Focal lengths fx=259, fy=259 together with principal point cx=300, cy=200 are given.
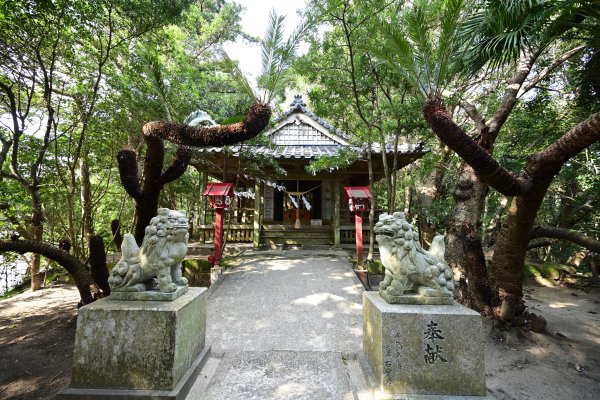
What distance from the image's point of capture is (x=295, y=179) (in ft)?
35.7

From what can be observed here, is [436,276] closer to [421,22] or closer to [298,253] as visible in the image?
[421,22]

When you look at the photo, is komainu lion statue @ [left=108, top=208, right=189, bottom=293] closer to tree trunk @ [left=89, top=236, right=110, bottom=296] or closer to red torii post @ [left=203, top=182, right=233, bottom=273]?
tree trunk @ [left=89, top=236, right=110, bottom=296]

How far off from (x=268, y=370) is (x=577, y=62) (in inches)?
335

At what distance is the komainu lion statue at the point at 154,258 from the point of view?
272 centimetres

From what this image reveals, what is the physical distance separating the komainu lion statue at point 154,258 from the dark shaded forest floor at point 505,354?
211cm

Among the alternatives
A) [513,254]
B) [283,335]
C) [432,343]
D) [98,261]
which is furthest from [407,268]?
[98,261]

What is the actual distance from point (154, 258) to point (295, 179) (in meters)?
8.36

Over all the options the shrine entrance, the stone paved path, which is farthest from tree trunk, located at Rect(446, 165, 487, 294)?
the shrine entrance

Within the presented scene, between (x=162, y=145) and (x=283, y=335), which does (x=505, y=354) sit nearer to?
(x=283, y=335)

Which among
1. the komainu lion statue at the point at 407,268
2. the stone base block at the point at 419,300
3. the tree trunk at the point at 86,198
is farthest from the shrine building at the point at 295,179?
the stone base block at the point at 419,300

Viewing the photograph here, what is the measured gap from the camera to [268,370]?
2973 mm

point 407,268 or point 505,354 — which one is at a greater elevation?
point 407,268

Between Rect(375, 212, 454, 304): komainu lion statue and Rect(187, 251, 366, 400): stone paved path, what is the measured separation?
3.54 ft

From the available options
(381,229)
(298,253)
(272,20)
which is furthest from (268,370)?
(298,253)
